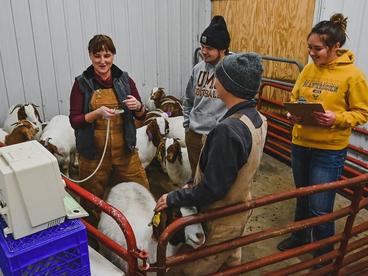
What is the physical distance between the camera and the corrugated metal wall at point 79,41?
15.2 ft

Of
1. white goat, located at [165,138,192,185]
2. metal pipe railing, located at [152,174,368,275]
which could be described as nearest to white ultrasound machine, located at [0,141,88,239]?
metal pipe railing, located at [152,174,368,275]

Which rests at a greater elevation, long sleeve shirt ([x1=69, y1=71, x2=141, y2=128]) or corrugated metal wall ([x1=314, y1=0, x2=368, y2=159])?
A: corrugated metal wall ([x1=314, y1=0, x2=368, y2=159])

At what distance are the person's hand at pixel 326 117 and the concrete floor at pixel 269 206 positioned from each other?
1.39 meters

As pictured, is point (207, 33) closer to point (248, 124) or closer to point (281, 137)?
point (248, 124)

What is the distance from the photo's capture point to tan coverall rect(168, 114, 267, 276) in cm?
167

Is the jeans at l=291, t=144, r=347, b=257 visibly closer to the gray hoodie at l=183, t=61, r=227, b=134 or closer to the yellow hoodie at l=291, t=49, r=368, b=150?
the yellow hoodie at l=291, t=49, r=368, b=150

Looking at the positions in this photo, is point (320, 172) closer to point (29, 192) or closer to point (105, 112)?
point (105, 112)

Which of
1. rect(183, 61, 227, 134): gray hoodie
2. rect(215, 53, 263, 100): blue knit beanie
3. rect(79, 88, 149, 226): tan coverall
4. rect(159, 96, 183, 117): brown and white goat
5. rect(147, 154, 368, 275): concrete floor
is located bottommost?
rect(147, 154, 368, 275): concrete floor

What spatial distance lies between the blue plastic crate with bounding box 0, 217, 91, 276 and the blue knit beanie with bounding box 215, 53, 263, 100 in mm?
978

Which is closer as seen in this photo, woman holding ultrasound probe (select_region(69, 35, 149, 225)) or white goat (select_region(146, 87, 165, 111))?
woman holding ultrasound probe (select_region(69, 35, 149, 225))

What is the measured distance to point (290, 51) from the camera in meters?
4.64

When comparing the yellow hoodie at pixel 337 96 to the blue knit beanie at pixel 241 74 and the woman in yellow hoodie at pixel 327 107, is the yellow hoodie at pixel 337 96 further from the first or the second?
the blue knit beanie at pixel 241 74

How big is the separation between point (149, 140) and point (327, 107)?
7.86 feet

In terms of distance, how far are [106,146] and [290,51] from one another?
3.15m
